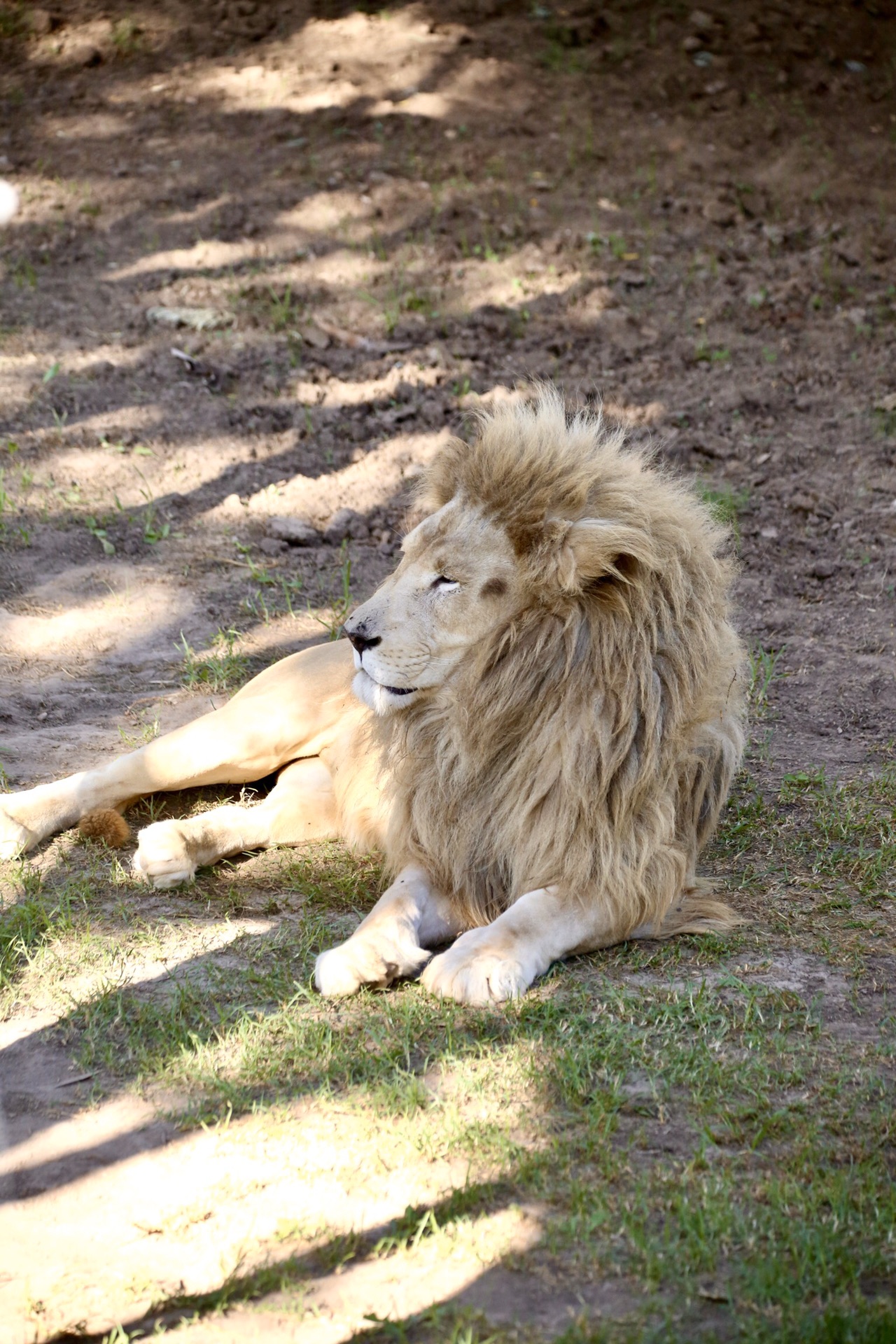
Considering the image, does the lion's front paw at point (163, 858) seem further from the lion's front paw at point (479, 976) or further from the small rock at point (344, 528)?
the small rock at point (344, 528)

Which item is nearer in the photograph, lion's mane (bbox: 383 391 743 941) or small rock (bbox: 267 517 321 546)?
lion's mane (bbox: 383 391 743 941)

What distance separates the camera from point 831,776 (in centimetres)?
436

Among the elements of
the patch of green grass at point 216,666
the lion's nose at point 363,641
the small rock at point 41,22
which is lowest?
the patch of green grass at point 216,666

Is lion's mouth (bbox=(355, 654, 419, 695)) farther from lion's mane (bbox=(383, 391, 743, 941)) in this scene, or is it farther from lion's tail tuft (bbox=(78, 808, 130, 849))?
lion's tail tuft (bbox=(78, 808, 130, 849))

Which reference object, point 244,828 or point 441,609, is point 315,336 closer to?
point 244,828

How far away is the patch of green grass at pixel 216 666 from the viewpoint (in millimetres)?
4965

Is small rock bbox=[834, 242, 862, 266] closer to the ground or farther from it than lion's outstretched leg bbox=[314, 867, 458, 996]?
closer to the ground

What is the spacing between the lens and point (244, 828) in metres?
3.96

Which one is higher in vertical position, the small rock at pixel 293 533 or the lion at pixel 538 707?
the lion at pixel 538 707

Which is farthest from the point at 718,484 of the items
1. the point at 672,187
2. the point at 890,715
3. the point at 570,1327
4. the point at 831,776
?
the point at 570,1327

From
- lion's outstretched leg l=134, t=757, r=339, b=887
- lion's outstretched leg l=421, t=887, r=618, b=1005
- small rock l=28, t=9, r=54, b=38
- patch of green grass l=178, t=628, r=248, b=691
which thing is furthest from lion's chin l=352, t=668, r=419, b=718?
small rock l=28, t=9, r=54, b=38

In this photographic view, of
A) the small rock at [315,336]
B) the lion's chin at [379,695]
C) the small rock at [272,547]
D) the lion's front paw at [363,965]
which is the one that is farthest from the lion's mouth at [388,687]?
the small rock at [315,336]

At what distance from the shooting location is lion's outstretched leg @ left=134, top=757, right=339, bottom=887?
374 centimetres

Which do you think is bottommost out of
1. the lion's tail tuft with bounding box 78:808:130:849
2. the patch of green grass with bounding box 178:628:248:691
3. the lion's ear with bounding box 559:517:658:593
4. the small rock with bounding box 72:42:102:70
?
the patch of green grass with bounding box 178:628:248:691
